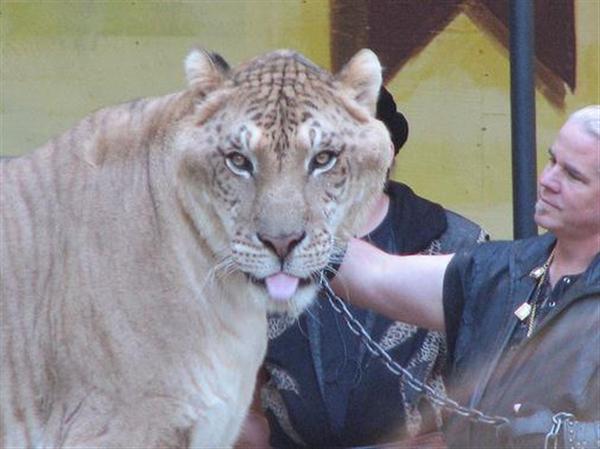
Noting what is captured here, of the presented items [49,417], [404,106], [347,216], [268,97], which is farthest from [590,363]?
[404,106]

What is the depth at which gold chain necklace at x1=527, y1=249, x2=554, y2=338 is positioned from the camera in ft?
12.9

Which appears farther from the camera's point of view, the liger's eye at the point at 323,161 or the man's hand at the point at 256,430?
the man's hand at the point at 256,430

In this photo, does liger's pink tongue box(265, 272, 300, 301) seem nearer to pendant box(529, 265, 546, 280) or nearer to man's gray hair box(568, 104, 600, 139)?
pendant box(529, 265, 546, 280)

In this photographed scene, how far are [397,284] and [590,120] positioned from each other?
620 mm

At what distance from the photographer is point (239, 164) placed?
12.5 feet

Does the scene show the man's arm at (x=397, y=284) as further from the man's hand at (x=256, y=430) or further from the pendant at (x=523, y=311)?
the man's hand at (x=256, y=430)

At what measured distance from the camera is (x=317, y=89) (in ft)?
12.7

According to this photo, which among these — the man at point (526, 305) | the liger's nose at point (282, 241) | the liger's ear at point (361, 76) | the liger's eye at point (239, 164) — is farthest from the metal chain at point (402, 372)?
the liger's ear at point (361, 76)

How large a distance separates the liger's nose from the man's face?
0.59 m

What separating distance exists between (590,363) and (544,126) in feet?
7.38

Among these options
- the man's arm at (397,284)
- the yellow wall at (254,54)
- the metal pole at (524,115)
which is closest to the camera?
the man's arm at (397,284)

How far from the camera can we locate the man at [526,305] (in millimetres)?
3723

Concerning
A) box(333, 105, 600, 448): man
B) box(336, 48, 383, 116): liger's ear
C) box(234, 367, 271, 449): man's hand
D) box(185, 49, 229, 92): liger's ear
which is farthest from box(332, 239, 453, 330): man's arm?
box(234, 367, 271, 449): man's hand

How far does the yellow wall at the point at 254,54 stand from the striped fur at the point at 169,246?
1.52m
